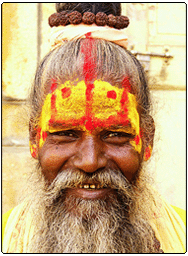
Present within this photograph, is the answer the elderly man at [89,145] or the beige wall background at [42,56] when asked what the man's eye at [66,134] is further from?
the beige wall background at [42,56]

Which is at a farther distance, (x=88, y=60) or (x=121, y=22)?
(x=121, y=22)

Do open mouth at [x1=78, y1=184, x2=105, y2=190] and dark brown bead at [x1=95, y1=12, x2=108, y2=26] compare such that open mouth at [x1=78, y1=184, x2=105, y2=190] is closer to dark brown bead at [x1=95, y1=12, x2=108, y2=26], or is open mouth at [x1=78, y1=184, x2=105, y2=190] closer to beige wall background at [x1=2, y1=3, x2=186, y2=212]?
dark brown bead at [x1=95, y1=12, x2=108, y2=26]

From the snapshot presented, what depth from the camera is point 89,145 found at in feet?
4.10

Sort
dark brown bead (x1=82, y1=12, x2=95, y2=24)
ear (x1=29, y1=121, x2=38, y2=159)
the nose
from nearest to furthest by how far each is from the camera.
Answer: the nose, dark brown bead (x1=82, y1=12, x2=95, y2=24), ear (x1=29, y1=121, x2=38, y2=159)

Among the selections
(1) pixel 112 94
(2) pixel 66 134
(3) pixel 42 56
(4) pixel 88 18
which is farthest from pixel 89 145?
(3) pixel 42 56

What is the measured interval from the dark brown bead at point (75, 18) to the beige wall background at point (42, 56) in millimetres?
974

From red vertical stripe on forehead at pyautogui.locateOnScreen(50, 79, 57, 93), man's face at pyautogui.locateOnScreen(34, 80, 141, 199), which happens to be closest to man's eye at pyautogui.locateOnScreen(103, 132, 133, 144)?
man's face at pyautogui.locateOnScreen(34, 80, 141, 199)

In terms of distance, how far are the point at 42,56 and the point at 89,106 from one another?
1285 millimetres

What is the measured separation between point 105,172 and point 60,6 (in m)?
1.03

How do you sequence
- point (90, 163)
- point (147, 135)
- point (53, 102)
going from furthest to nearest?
1. point (147, 135)
2. point (53, 102)
3. point (90, 163)

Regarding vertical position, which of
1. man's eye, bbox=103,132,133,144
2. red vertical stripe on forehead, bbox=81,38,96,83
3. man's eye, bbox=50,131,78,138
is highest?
red vertical stripe on forehead, bbox=81,38,96,83

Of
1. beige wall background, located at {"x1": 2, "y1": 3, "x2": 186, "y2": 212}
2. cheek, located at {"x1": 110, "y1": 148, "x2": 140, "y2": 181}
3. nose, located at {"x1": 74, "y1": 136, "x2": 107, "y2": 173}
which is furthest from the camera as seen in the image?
beige wall background, located at {"x1": 2, "y1": 3, "x2": 186, "y2": 212}

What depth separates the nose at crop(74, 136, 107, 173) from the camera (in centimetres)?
121

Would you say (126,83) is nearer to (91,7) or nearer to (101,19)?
(101,19)
